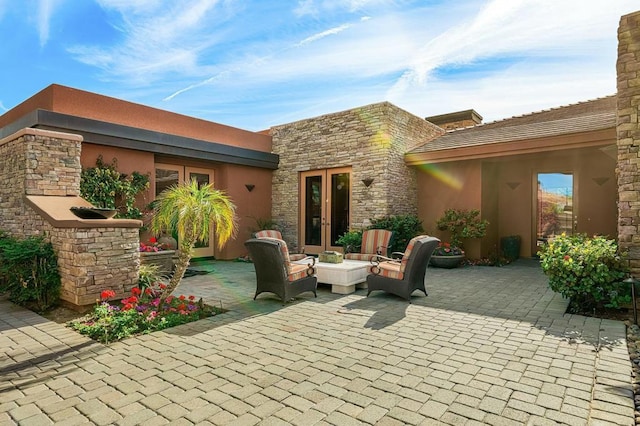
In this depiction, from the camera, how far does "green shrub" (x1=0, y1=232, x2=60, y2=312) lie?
4.90 metres

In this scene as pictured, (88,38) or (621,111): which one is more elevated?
(88,38)

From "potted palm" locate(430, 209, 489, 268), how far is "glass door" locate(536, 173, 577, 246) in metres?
2.58

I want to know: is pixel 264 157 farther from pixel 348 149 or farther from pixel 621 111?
pixel 621 111

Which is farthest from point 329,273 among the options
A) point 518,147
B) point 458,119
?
point 458,119

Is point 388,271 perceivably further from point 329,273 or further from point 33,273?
point 33,273

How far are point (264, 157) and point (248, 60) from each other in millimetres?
3952

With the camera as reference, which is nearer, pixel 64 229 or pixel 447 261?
pixel 64 229

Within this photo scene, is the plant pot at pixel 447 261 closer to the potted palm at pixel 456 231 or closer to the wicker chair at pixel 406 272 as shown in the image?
the potted palm at pixel 456 231

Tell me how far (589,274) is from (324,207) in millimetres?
7198

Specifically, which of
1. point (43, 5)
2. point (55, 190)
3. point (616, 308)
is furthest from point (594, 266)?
point (43, 5)

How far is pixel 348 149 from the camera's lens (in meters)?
10.3

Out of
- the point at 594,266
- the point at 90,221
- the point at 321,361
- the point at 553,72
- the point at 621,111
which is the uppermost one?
the point at 553,72

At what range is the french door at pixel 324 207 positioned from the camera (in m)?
10.6

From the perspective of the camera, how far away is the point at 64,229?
493cm
